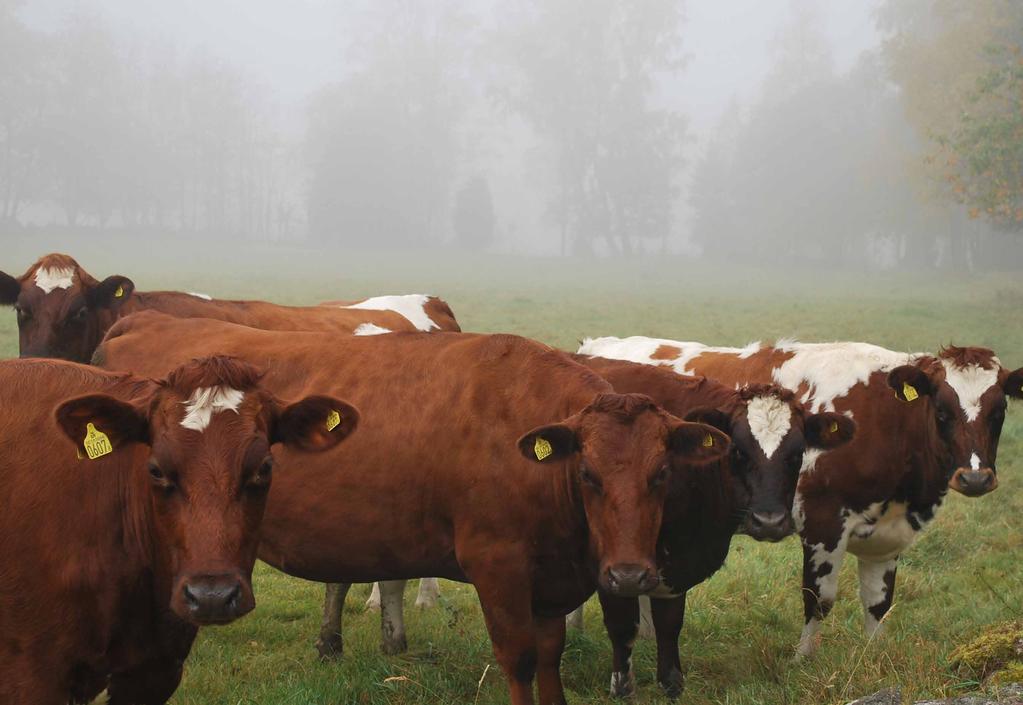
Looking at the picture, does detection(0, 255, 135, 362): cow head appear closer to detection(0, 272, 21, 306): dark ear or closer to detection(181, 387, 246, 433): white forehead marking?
detection(0, 272, 21, 306): dark ear

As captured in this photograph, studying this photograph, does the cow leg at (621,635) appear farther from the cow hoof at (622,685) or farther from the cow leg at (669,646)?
the cow leg at (669,646)

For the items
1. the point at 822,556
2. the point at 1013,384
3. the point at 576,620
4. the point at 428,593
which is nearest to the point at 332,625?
the point at 428,593

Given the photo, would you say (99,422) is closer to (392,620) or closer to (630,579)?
(630,579)

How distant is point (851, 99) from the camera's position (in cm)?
6900

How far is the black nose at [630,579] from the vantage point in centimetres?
425

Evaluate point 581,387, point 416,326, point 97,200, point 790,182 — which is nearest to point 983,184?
point 416,326

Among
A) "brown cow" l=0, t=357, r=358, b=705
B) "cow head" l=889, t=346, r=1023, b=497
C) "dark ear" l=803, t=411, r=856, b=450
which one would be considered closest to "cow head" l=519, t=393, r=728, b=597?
"dark ear" l=803, t=411, r=856, b=450

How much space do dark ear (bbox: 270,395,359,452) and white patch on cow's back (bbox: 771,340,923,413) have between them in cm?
376

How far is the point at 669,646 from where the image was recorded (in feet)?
18.5

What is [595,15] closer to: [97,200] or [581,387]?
[97,200]

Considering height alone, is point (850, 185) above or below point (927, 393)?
above

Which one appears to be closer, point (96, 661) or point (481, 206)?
point (96, 661)

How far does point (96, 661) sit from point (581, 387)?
8.60ft

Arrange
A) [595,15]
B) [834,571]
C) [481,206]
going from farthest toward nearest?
[481,206]
[595,15]
[834,571]
